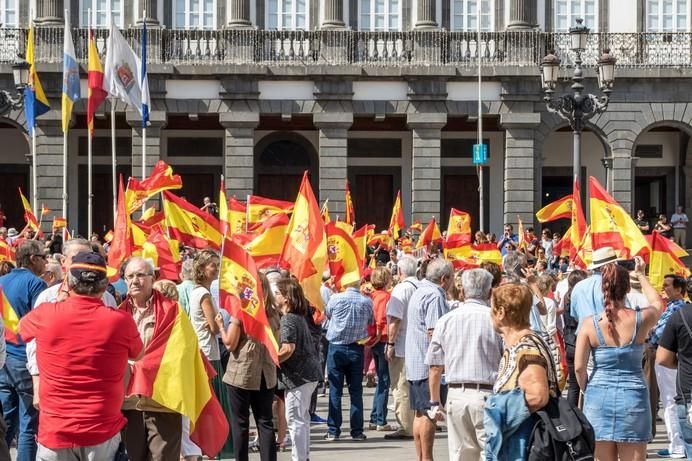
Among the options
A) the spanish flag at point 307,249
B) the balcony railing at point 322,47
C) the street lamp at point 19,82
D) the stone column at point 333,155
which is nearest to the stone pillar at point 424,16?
the balcony railing at point 322,47

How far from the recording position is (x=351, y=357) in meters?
15.9

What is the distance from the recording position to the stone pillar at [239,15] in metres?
39.1

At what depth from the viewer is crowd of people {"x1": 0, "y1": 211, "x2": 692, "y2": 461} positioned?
27.1ft

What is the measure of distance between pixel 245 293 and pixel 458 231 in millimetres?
15881

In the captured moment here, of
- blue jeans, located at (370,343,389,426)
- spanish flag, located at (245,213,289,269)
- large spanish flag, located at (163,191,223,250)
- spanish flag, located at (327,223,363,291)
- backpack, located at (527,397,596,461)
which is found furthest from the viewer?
large spanish flag, located at (163,191,223,250)

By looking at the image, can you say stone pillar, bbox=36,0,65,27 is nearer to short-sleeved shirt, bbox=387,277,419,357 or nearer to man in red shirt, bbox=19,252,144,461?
short-sleeved shirt, bbox=387,277,419,357

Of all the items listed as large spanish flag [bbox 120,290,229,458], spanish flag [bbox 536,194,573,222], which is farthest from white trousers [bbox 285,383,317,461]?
spanish flag [bbox 536,194,573,222]

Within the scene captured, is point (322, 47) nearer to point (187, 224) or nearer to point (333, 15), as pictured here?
point (333, 15)

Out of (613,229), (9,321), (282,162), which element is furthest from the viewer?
(282,162)

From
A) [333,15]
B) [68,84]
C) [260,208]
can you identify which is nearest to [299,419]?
[260,208]

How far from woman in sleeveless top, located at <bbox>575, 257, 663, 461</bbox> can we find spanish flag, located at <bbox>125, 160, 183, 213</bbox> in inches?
494

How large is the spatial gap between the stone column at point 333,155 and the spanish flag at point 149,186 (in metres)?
15.5

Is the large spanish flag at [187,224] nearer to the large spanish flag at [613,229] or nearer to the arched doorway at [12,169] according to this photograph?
the large spanish flag at [613,229]

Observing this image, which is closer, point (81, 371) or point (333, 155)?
point (81, 371)
